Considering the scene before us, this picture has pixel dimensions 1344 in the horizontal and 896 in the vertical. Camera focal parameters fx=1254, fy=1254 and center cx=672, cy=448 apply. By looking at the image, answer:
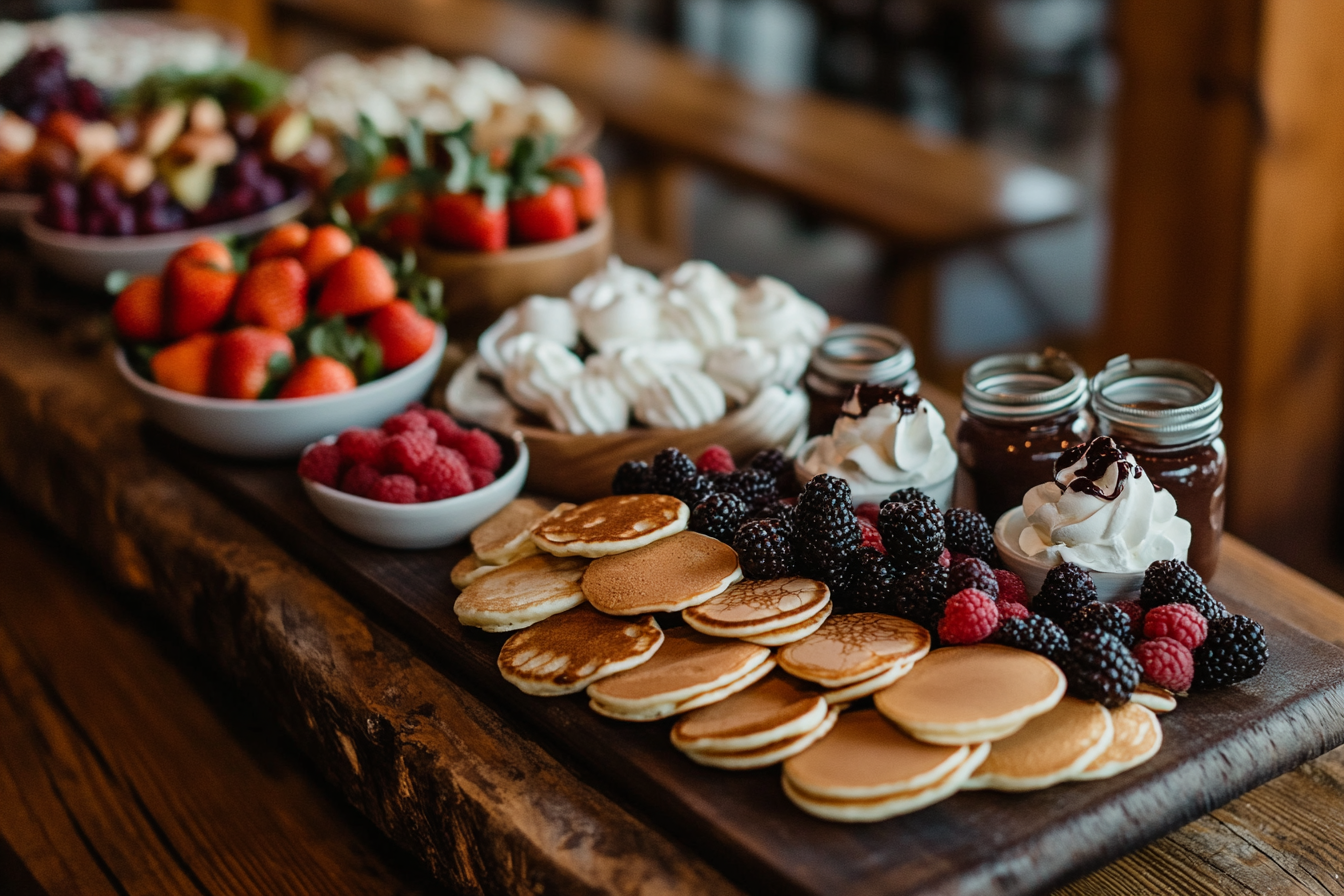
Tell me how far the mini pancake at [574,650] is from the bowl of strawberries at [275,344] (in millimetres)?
572

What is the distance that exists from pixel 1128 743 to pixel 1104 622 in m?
0.12

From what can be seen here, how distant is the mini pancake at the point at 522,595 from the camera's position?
130cm

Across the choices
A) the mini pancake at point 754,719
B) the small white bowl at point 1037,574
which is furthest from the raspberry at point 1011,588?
the mini pancake at point 754,719

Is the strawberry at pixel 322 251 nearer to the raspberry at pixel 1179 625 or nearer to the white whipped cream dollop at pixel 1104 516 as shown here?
the white whipped cream dollop at pixel 1104 516

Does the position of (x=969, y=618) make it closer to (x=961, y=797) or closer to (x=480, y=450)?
(x=961, y=797)

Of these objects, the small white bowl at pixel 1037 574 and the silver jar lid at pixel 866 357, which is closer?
the small white bowl at pixel 1037 574

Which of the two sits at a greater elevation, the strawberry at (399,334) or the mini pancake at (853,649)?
the strawberry at (399,334)

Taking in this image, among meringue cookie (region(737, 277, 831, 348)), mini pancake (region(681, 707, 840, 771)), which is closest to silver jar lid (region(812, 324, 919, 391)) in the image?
meringue cookie (region(737, 277, 831, 348))

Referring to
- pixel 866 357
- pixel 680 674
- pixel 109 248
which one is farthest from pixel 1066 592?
pixel 109 248

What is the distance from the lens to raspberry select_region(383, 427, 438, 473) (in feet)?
4.89

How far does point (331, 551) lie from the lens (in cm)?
153

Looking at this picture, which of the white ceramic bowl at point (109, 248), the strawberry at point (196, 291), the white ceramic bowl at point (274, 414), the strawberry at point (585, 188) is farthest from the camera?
the white ceramic bowl at point (109, 248)

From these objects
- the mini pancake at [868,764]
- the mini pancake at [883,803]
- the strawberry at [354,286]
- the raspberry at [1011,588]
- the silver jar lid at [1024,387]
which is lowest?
the mini pancake at [883,803]

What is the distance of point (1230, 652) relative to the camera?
118 centimetres
